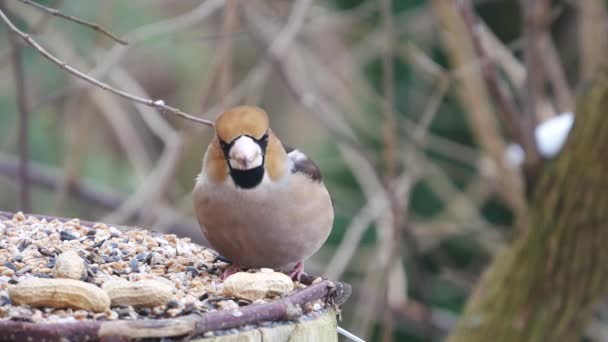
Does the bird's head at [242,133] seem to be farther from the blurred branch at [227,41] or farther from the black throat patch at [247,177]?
the blurred branch at [227,41]

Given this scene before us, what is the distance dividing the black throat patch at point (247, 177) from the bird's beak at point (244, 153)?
63mm

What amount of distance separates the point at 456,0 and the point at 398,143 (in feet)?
7.46

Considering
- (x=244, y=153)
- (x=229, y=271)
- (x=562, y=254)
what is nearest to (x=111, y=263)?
(x=229, y=271)

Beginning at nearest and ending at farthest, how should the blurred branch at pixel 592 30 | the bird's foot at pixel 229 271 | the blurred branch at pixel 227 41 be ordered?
the bird's foot at pixel 229 271
the blurred branch at pixel 227 41
the blurred branch at pixel 592 30

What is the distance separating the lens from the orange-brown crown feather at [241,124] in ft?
7.89

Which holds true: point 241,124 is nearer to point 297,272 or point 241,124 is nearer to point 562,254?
point 297,272

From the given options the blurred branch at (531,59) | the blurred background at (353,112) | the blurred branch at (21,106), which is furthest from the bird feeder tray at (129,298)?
the blurred branch at (531,59)

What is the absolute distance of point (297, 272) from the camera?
2441mm

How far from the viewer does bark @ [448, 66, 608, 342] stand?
151 inches

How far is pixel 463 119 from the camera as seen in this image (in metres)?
6.80

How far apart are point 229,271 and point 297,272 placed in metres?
0.17

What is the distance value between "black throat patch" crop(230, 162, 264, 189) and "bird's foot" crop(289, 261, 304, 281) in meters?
0.22

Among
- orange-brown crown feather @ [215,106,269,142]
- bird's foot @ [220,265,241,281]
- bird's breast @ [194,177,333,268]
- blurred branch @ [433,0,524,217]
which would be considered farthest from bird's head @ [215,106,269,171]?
blurred branch @ [433,0,524,217]

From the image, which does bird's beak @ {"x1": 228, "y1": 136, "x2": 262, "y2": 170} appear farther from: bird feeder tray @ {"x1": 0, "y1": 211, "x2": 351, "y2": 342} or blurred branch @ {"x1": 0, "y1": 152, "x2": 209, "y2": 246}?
blurred branch @ {"x1": 0, "y1": 152, "x2": 209, "y2": 246}
